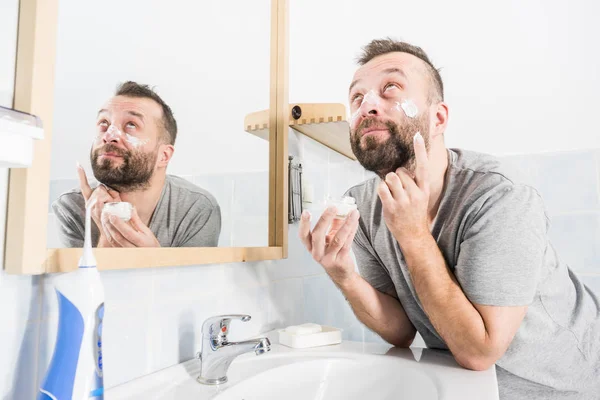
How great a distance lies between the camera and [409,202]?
0.92m

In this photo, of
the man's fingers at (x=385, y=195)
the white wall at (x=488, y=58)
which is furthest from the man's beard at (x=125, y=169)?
the white wall at (x=488, y=58)

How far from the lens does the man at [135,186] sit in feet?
1.97

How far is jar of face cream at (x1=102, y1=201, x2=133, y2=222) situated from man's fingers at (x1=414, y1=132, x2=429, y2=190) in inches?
22.8

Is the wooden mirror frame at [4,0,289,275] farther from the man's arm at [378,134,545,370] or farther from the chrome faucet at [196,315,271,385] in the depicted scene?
the man's arm at [378,134,545,370]

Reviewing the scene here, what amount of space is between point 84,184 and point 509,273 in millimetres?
770

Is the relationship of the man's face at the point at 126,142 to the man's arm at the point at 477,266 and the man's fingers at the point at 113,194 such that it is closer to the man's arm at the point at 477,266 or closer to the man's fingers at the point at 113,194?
the man's fingers at the point at 113,194

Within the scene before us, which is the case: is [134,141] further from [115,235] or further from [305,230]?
[305,230]

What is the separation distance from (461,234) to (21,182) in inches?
32.8

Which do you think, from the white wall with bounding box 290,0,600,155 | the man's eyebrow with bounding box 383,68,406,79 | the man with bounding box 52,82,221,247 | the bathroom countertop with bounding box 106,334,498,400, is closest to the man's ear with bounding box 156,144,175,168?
the man with bounding box 52,82,221,247

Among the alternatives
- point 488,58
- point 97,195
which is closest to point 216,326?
point 97,195

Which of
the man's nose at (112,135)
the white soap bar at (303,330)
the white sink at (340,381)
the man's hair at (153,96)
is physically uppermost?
the man's hair at (153,96)

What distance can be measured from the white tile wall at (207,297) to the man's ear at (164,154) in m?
0.13

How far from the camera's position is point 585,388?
1071 millimetres

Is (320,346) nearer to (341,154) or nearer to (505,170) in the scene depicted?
(505,170)
